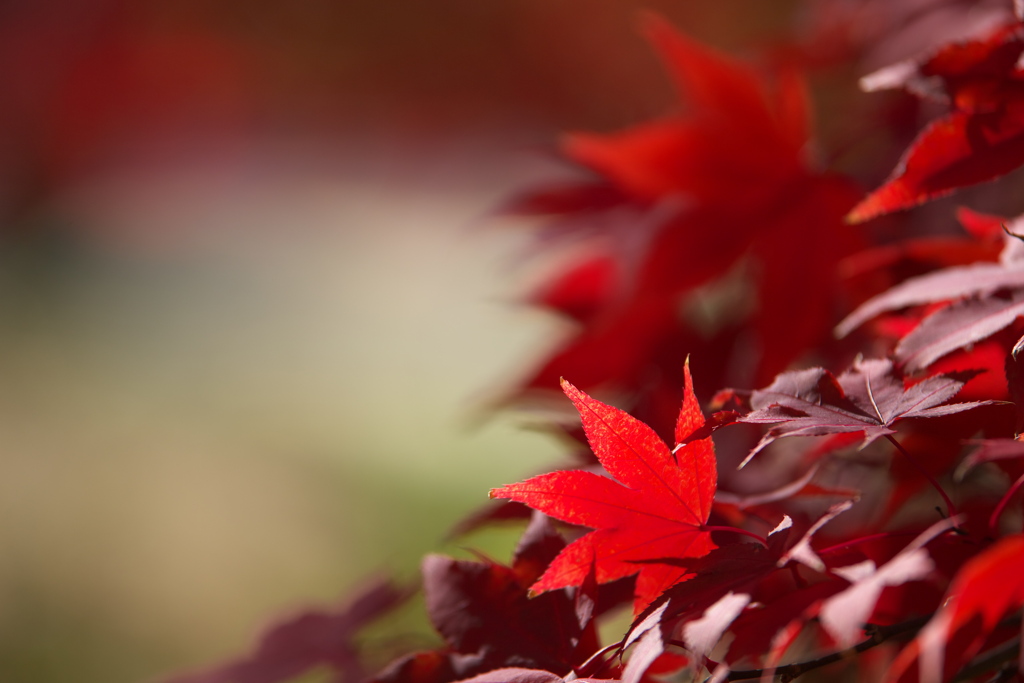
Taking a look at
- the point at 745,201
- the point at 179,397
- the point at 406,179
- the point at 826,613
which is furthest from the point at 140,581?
the point at 406,179

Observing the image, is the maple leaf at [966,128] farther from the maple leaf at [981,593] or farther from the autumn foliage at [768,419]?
the maple leaf at [981,593]

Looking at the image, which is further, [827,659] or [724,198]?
[724,198]

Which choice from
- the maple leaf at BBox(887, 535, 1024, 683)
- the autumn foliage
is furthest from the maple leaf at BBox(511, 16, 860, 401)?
the maple leaf at BBox(887, 535, 1024, 683)

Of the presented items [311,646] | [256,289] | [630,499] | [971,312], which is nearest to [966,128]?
[971,312]

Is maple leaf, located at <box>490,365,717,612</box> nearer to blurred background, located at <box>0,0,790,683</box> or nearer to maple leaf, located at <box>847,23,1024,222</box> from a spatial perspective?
maple leaf, located at <box>847,23,1024,222</box>

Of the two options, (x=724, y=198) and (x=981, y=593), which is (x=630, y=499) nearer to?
(x=981, y=593)

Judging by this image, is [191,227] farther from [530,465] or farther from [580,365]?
[580,365]

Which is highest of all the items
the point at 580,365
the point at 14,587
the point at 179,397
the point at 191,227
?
the point at 191,227
